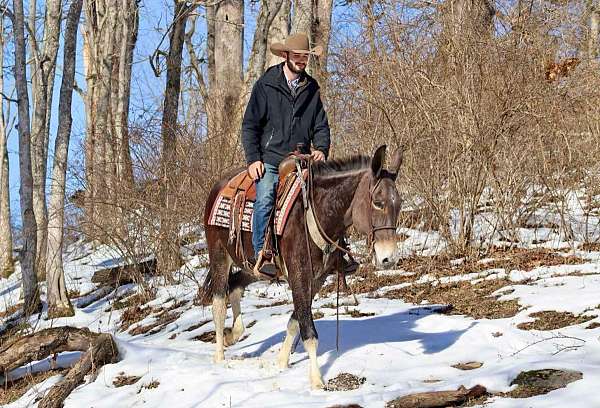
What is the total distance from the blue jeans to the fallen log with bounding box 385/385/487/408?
1928 millimetres

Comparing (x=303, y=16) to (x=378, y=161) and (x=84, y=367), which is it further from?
(x=378, y=161)

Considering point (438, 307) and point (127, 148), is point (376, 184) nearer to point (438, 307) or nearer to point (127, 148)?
point (438, 307)

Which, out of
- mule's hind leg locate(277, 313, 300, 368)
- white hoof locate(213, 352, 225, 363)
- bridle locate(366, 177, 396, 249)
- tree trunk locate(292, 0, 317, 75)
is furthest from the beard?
tree trunk locate(292, 0, 317, 75)

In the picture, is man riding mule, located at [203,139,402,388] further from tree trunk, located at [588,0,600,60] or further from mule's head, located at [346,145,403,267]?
tree trunk, located at [588,0,600,60]

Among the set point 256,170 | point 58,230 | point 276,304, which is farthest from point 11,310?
point 256,170

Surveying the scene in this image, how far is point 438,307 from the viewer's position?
882 cm

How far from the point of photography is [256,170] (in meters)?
6.85

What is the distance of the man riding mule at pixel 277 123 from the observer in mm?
6848

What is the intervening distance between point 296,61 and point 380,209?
1.62 meters

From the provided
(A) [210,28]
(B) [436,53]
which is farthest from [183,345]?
(A) [210,28]

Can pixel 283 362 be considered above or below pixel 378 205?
below

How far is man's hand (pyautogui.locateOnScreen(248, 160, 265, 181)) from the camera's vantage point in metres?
6.85

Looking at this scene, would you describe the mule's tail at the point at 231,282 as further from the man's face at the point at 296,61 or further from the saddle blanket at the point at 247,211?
the man's face at the point at 296,61

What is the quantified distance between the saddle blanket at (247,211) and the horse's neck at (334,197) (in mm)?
197
